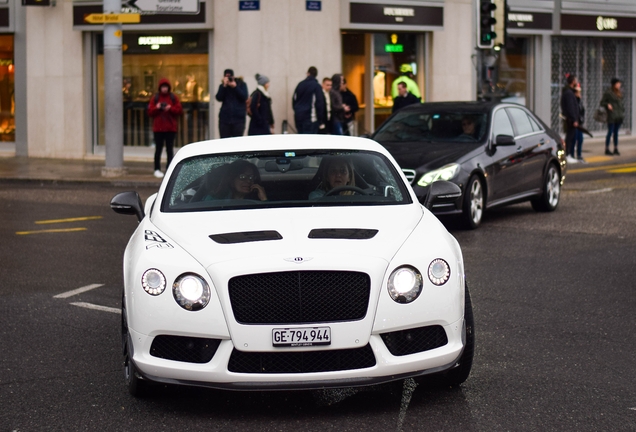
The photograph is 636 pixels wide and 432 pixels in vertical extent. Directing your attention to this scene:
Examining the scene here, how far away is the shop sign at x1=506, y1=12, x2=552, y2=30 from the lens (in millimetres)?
27688

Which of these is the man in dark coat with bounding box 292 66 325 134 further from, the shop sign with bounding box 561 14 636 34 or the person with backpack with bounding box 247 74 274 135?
the shop sign with bounding box 561 14 636 34

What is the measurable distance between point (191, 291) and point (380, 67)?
2104 cm

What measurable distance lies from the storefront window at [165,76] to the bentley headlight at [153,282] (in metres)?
19.3

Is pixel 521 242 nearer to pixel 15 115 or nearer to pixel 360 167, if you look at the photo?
pixel 360 167

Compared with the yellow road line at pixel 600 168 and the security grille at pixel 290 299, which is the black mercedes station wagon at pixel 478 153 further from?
the yellow road line at pixel 600 168

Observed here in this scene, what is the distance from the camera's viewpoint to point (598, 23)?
30.0m

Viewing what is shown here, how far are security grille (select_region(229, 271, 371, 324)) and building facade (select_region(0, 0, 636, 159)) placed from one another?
18.1 m

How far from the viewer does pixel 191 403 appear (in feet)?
18.2

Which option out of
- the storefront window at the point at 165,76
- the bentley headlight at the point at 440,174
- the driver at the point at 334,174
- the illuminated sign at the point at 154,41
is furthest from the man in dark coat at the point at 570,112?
the driver at the point at 334,174

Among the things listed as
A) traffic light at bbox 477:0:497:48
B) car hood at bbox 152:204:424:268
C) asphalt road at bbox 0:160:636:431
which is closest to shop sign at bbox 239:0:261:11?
traffic light at bbox 477:0:497:48

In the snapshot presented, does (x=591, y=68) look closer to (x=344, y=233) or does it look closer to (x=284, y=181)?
(x=284, y=181)

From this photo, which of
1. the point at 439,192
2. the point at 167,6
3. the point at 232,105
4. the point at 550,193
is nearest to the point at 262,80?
the point at 232,105

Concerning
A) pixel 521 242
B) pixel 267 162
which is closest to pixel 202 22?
pixel 521 242

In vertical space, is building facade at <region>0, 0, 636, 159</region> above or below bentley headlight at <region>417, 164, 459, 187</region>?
above
